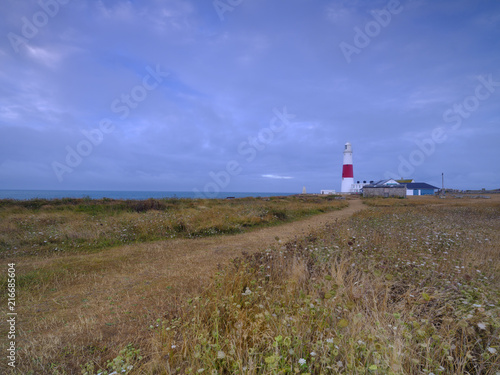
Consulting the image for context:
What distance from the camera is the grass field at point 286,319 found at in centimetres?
233

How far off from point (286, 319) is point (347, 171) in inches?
2563

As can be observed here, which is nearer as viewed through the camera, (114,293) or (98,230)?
(114,293)

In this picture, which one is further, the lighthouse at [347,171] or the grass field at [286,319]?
the lighthouse at [347,171]

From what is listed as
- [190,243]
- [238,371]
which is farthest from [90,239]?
[238,371]

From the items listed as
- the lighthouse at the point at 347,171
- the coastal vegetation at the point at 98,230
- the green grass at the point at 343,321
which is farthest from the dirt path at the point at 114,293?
→ the lighthouse at the point at 347,171

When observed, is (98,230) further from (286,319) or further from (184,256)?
(286,319)

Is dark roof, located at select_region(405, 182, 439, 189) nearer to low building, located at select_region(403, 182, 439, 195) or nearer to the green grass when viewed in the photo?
low building, located at select_region(403, 182, 439, 195)

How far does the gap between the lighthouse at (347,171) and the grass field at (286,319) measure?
2269 inches

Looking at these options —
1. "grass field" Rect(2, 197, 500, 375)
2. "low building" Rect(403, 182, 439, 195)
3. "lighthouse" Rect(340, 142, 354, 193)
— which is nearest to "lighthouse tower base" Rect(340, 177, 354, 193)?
"lighthouse" Rect(340, 142, 354, 193)

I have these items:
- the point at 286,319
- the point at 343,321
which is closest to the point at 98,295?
the point at 286,319

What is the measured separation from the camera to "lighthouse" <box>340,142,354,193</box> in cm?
6047

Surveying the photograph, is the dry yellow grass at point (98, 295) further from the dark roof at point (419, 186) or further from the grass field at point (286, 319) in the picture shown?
the dark roof at point (419, 186)

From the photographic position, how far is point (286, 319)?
2.65m

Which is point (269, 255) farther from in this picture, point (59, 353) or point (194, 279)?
point (59, 353)
